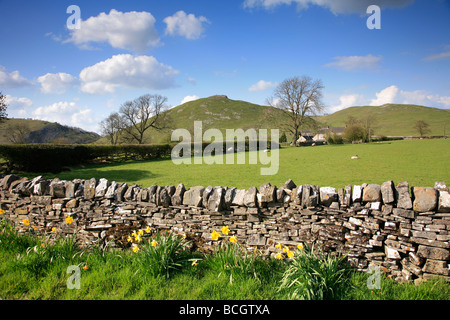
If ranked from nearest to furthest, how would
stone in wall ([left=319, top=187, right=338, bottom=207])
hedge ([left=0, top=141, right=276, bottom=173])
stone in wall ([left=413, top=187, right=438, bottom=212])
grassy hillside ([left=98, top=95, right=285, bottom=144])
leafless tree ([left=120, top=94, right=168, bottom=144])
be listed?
stone in wall ([left=413, top=187, right=438, bottom=212]), stone in wall ([left=319, top=187, right=338, bottom=207]), hedge ([left=0, top=141, right=276, bottom=173]), leafless tree ([left=120, top=94, right=168, bottom=144]), grassy hillside ([left=98, top=95, right=285, bottom=144])

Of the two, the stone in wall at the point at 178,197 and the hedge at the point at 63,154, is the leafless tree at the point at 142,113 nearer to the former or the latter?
the hedge at the point at 63,154

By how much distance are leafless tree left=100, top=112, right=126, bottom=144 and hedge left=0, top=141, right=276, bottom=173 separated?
27.4 meters

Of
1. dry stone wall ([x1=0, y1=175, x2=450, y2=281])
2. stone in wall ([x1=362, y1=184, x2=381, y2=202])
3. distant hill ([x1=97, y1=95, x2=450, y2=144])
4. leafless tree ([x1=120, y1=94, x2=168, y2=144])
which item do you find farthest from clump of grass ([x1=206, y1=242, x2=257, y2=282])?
distant hill ([x1=97, y1=95, x2=450, y2=144])

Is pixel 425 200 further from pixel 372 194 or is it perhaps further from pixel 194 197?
pixel 194 197

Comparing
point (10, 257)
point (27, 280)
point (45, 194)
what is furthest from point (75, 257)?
point (45, 194)

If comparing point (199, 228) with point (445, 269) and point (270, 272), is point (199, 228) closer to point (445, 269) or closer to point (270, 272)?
point (270, 272)

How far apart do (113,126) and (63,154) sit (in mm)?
40171

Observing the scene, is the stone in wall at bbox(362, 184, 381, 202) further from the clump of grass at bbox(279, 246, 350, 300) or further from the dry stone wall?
the clump of grass at bbox(279, 246, 350, 300)

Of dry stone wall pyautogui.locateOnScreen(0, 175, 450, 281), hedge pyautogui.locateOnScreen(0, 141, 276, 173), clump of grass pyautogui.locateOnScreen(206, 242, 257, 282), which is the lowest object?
clump of grass pyautogui.locateOnScreen(206, 242, 257, 282)

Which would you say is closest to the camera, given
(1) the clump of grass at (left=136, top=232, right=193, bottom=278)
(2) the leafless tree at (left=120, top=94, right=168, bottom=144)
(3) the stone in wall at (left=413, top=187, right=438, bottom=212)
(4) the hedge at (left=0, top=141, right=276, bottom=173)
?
(3) the stone in wall at (left=413, top=187, right=438, bottom=212)

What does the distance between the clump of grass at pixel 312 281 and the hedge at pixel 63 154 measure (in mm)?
19101

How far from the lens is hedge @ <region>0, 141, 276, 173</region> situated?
16.3 meters

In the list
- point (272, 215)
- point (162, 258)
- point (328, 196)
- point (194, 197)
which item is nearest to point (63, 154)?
point (194, 197)

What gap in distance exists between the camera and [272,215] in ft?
14.2
